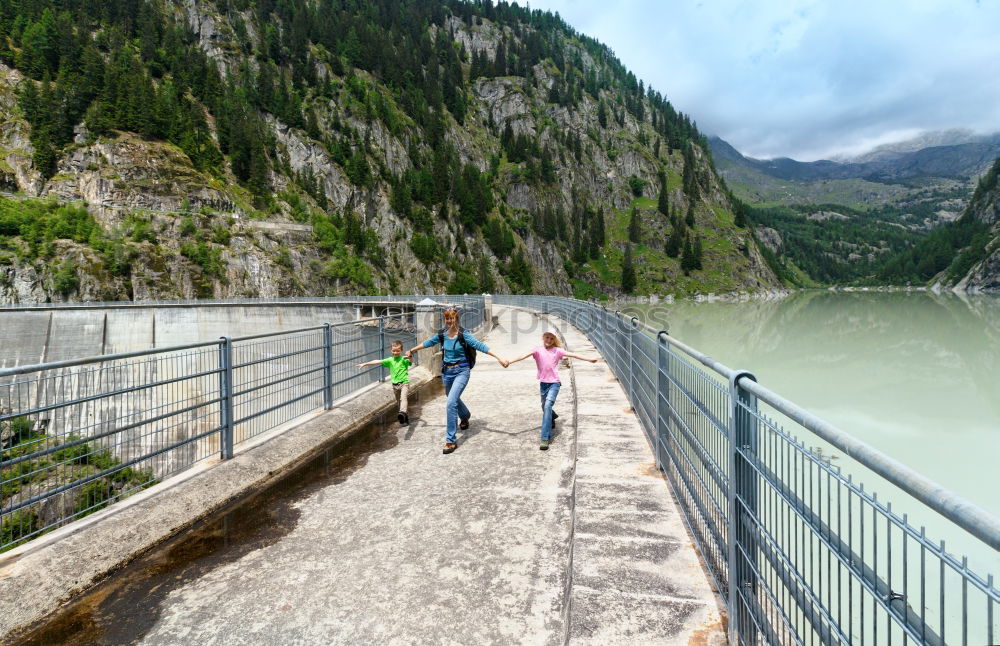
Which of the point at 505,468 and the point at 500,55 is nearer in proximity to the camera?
the point at 505,468

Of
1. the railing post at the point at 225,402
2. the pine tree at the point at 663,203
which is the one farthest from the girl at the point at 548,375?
the pine tree at the point at 663,203

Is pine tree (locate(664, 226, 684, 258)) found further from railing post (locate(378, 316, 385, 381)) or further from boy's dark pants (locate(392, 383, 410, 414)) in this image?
boy's dark pants (locate(392, 383, 410, 414))

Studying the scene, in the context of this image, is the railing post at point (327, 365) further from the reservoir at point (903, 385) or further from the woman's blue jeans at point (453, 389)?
the reservoir at point (903, 385)

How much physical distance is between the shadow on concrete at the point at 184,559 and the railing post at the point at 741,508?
3.64 meters

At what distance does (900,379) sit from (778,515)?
108 ft

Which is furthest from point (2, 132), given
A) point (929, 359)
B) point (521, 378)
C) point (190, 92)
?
point (929, 359)

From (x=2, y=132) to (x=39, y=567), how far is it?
91.3 meters

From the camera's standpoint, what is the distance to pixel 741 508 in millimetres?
2967

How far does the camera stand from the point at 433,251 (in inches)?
3612

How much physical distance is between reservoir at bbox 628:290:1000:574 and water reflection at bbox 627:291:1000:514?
0.05m

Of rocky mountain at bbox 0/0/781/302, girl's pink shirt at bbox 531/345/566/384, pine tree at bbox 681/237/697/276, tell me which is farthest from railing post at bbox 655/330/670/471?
pine tree at bbox 681/237/697/276

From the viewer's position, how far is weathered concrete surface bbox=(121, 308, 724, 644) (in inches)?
126

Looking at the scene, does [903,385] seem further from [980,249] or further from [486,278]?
[980,249]

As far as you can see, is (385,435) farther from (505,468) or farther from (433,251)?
(433,251)
